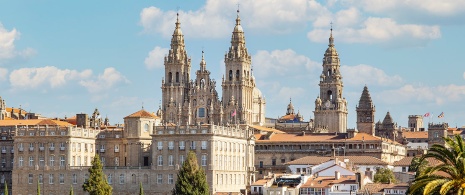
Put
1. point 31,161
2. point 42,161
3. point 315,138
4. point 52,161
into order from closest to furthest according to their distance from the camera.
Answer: point 52,161, point 42,161, point 31,161, point 315,138

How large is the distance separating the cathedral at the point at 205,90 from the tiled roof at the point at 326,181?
66.4 meters

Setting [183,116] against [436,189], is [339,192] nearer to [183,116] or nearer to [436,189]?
[436,189]

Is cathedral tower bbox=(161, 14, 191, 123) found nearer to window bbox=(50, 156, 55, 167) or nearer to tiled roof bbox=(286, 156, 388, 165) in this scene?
tiled roof bbox=(286, 156, 388, 165)

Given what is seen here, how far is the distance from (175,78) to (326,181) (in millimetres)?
81334

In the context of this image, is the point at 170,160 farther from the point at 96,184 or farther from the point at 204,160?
the point at 96,184

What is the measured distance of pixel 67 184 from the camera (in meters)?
142

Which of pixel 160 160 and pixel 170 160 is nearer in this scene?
pixel 170 160

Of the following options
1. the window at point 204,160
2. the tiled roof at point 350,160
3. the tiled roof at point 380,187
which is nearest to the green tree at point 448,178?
the tiled roof at point 380,187

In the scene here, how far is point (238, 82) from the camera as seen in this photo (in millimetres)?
192625

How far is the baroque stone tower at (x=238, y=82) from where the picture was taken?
625 ft

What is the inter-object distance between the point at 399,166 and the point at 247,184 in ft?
77.4

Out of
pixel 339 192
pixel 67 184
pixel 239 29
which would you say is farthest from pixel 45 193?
pixel 239 29

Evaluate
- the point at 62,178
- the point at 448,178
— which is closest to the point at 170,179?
the point at 62,178

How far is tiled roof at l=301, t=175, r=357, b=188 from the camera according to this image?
118 meters
